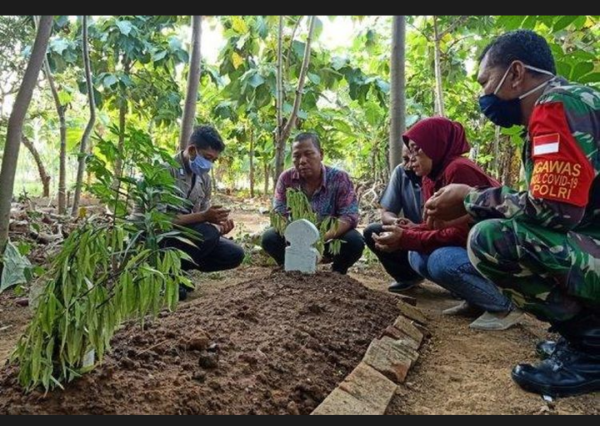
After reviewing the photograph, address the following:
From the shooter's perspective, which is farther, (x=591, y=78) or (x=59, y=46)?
(x=59, y=46)

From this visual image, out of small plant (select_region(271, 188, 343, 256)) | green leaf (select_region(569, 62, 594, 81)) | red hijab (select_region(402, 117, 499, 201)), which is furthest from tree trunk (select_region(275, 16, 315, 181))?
green leaf (select_region(569, 62, 594, 81))

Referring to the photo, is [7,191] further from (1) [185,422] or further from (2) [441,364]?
(2) [441,364]

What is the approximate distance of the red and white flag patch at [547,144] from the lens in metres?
1.68

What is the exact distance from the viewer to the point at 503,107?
2.04m

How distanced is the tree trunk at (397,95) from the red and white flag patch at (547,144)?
7.85 feet

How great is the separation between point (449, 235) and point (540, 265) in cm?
106

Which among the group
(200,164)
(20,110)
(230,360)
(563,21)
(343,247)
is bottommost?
(230,360)

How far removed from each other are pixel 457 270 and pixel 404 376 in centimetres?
100

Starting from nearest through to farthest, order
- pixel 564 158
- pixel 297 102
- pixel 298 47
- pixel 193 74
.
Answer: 1. pixel 564 158
2. pixel 193 74
3. pixel 297 102
4. pixel 298 47

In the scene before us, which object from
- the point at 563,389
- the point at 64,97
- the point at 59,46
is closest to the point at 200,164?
the point at 563,389

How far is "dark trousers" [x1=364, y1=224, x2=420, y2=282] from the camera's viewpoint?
364cm

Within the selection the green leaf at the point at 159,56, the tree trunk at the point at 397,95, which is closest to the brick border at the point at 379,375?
the tree trunk at the point at 397,95

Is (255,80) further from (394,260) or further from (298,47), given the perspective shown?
(394,260)

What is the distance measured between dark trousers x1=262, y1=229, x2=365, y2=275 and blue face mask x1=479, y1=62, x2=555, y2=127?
1710mm
